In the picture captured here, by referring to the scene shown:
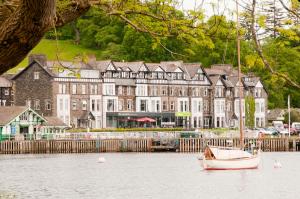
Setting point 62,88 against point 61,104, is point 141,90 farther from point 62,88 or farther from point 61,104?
point 61,104

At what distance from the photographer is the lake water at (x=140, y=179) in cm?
5191

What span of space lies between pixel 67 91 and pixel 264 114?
126 ft

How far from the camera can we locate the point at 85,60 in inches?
373

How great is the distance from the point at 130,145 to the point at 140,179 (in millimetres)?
39567

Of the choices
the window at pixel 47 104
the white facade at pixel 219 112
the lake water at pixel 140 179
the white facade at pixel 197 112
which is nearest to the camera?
the lake water at pixel 140 179

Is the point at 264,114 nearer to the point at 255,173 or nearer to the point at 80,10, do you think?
the point at 255,173

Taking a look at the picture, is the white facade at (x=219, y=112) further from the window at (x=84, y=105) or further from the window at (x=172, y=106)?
the window at (x=84, y=105)

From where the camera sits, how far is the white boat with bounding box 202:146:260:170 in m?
72.2

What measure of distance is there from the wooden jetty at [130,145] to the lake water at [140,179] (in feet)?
25.9

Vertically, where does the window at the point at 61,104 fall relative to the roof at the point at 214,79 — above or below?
below

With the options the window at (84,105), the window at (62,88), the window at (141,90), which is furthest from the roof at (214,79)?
the window at (62,88)

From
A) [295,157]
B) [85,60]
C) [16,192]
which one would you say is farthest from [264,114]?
[85,60]

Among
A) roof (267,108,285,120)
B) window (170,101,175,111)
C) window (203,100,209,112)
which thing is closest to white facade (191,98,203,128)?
window (203,100,209,112)

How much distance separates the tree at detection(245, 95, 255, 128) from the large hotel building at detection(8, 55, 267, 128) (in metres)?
A: 5.90
